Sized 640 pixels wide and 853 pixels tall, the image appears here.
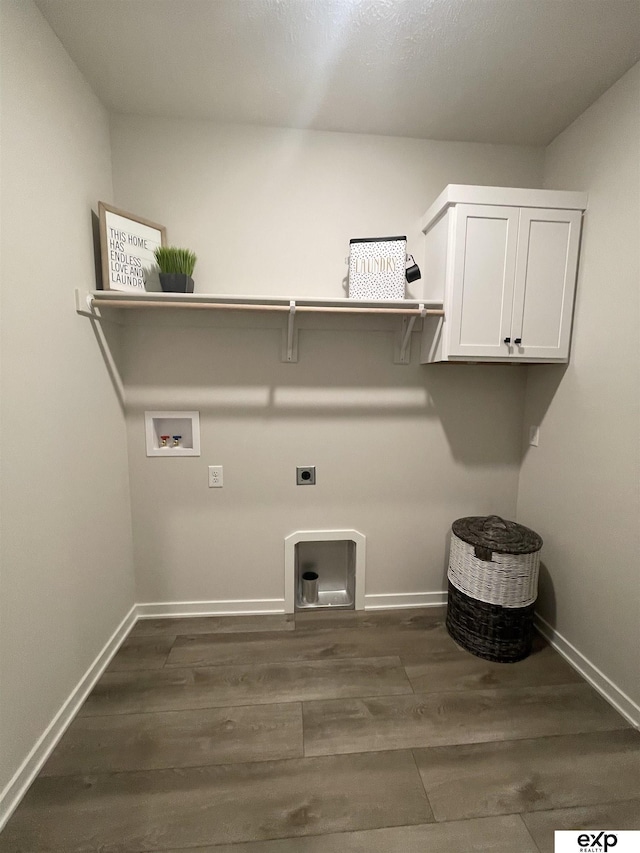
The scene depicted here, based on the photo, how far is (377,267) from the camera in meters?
1.81

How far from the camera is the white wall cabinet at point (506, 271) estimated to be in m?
1.68

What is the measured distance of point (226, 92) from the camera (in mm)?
1653

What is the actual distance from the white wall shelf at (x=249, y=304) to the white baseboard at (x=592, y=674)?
1721mm

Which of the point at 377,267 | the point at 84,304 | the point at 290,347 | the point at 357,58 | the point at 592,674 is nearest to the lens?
the point at 357,58

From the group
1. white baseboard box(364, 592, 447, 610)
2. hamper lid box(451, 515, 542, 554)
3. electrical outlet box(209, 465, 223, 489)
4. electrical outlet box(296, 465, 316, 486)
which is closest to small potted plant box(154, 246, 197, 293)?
electrical outlet box(209, 465, 223, 489)

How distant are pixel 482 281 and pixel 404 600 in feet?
5.88

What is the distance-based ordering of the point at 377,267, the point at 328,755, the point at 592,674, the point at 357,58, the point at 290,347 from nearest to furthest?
the point at 328,755 < the point at 357,58 < the point at 592,674 < the point at 377,267 < the point at 290,347

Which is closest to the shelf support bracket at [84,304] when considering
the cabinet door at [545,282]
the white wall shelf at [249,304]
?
the white wall shelf at [249,304]

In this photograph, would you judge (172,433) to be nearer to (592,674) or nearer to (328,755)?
(328,755)

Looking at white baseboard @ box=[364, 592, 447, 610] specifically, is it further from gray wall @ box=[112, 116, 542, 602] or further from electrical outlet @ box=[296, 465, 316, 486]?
electrical outlet @ box=[296, 465, 316, 486]

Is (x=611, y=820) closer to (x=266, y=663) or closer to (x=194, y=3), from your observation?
(x=266, y=663)

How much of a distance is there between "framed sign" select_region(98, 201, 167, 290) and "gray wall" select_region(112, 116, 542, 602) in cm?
16

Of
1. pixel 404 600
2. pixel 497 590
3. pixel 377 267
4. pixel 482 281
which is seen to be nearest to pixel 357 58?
pixel 377 267

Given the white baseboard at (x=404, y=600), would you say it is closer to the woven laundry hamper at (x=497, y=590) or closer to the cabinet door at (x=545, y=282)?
the woven laundry hamper at (x=497, y=590)
